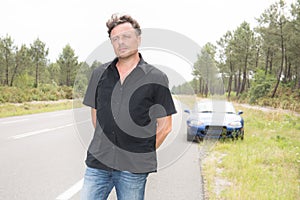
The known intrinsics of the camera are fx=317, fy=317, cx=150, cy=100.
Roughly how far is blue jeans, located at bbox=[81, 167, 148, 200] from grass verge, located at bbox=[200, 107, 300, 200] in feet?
8.00

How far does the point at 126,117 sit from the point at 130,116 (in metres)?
0.03

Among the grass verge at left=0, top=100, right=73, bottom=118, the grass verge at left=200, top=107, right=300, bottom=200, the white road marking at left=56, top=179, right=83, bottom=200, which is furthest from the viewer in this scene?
the grass verge at left=0, top=100, right=73, bottom=118

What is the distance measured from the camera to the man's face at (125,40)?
216 cm

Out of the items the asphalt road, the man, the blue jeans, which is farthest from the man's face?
the blue jeans

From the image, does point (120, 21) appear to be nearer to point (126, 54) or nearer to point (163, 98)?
point (126, 54)

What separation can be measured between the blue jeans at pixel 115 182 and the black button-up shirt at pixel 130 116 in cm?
5

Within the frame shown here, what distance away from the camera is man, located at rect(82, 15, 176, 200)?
210 cm

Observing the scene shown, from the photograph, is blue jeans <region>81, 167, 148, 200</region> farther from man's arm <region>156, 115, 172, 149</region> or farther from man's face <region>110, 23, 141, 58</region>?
man's face <region>110, 23, 141, 58</region>

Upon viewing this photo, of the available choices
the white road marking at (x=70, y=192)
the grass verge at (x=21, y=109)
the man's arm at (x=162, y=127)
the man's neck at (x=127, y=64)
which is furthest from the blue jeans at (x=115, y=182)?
the grass verge at (x=21, y=109)

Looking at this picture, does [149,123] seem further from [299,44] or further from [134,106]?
[299,44]

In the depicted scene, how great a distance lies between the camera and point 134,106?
81.9 inches

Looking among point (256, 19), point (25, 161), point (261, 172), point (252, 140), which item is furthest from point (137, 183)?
point (256, 19)

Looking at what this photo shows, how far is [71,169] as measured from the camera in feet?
19.7

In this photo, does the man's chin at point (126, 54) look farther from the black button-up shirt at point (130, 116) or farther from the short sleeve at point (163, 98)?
the short sleeve at point (163, 98)
